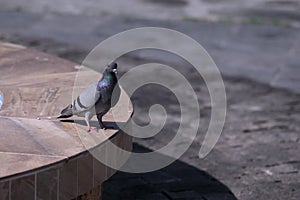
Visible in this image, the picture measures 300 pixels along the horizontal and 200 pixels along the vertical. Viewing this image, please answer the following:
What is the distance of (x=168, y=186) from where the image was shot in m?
4.94

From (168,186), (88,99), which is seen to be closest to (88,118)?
(88,99)

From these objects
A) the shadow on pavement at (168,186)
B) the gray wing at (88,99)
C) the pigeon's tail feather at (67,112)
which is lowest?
the shadow on pavement at (168,186)

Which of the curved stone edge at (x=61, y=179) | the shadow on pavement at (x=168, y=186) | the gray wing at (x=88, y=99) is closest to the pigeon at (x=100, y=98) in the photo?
the gray wing at (x=88, y=99)

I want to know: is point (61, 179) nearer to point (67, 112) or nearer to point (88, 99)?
point (88, 99)

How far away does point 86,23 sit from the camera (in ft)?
31.6

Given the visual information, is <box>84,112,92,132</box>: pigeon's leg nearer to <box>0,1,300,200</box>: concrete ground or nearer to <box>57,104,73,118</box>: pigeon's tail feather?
<box>57,104,73,118</box>: pigeon's tail feather

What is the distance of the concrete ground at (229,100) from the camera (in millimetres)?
4965

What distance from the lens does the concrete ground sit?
4965 mm

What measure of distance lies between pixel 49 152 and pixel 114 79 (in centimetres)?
45

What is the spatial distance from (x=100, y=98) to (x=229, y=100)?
3226 millimetres

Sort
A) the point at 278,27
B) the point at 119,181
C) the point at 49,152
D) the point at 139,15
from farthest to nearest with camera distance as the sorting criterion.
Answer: the point at 139,15
the point at 278,27
the point at 119,181
the point at 49,152

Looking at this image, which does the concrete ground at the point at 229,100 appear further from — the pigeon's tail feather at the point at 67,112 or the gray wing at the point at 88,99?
the gray wing at the point at 88,99

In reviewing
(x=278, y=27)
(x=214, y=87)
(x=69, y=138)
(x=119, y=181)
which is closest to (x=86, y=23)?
(x=278, y=27)

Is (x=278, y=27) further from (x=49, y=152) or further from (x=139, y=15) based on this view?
(x=49, y=152)
